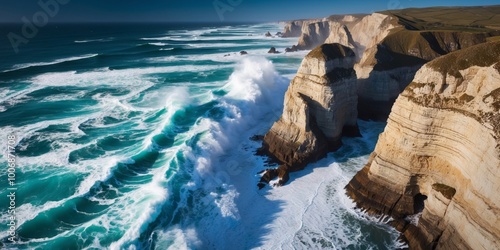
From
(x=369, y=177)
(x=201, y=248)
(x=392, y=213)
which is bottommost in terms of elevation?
(x=201, y=248)

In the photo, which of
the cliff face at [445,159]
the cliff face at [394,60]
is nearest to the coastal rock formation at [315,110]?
the cliff face at [445,159]

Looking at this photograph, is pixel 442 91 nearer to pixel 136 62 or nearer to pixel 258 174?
pixel 258 174

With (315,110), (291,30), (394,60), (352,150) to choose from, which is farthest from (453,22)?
(291,30)

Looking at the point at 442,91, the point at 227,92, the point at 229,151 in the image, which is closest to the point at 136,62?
the point at 227,92

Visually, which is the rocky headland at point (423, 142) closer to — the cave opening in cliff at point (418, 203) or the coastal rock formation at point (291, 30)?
the cave opening in cliff at point (418, 203)

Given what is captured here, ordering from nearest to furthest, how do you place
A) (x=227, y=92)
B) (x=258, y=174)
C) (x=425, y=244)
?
(x=425, y=244) → (x=258, y=174) → (x=227, y=92)

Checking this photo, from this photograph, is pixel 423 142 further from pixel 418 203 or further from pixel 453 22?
pixel 453 22
